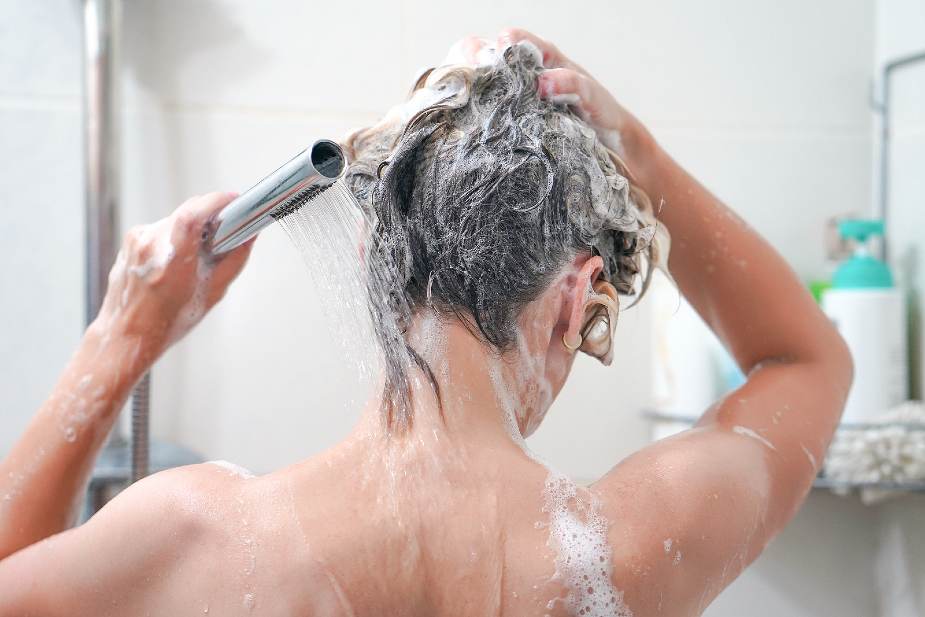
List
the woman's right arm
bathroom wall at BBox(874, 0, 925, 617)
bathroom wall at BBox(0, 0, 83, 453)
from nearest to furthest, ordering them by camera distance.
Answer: the woman's right arm, bathroom wall at BBox(0, 0, 83, 453), bathroom wall at BBox(874, 0, 925, 617)

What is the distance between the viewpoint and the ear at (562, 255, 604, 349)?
2.65ft

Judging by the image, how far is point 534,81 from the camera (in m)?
0.83

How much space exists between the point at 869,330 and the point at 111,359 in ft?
3.45

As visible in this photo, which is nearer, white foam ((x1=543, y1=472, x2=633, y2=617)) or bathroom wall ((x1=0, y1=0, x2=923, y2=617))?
white foam ((x1=543, y1=472, x2=633, y2=617))

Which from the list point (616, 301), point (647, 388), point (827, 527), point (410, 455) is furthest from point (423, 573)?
point (827, 527)

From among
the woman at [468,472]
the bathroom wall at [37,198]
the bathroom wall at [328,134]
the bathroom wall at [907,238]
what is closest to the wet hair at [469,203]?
the woman at [468,472]

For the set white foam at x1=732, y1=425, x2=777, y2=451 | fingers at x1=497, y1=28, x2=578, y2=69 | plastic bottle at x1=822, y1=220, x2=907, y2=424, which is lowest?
plastic bottle at x1=822, y1=220, x2=907, y2=424

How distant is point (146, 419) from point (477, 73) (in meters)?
0.62

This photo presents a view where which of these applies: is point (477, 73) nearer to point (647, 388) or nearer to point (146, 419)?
point (146, 419)

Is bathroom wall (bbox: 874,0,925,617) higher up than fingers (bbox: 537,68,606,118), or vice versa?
fingers (bbox: 537,68,606,118)

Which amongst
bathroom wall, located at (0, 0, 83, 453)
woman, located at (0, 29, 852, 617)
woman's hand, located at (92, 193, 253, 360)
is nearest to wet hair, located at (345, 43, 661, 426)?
woman, located at (0, 29, 852, 617)

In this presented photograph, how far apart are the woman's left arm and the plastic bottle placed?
0.89 meters

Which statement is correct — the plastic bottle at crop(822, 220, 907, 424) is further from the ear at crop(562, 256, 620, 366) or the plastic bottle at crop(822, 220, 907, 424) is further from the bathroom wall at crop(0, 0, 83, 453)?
the bathroom wall at crop(0, 0, 83, 453)

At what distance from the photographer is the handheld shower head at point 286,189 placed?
66cm
